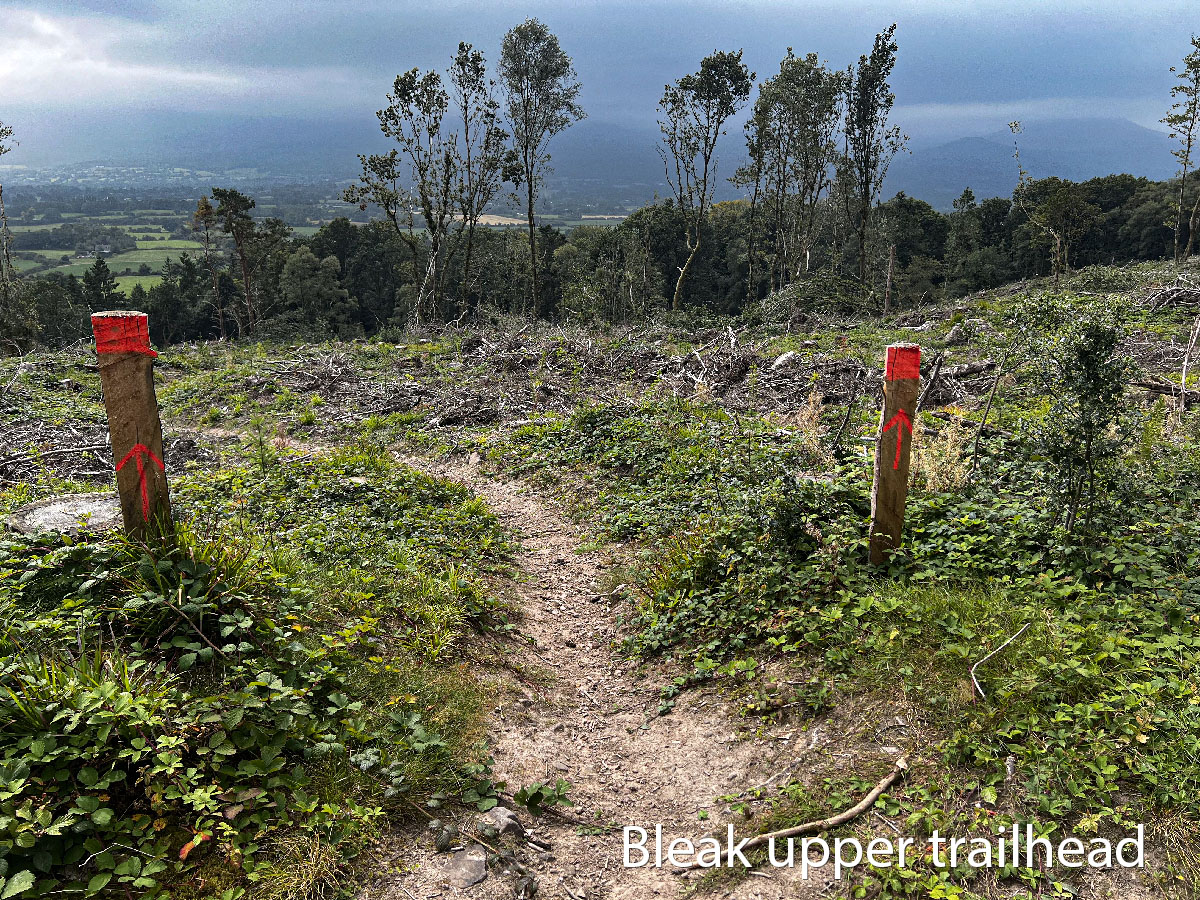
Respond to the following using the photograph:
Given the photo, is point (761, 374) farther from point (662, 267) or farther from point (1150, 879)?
point (662, 267)

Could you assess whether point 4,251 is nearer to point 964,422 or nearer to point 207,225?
point 207,225

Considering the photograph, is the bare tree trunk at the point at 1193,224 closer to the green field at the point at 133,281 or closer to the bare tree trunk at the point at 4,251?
the bare tree trunk at the point at 4,251

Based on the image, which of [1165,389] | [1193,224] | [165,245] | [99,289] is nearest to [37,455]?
[1165,389]

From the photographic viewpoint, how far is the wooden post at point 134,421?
361 centimetres

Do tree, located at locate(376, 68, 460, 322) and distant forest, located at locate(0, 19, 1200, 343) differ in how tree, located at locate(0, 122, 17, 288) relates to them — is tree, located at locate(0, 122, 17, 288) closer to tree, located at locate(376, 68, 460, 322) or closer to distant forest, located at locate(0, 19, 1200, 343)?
distant forest, located at locate(0, 19, 1200, 343)

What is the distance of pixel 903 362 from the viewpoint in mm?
4527

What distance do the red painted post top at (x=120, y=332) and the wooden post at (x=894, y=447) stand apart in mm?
4532

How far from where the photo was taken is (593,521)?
8125 mm

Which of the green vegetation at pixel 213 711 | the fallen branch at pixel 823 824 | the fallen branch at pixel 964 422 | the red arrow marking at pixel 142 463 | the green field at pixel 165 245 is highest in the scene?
the green field at pixel 165 245

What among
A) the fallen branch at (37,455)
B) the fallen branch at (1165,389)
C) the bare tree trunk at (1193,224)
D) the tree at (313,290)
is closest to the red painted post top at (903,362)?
the fallen branch at (1165,389)

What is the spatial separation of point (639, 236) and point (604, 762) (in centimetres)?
4140

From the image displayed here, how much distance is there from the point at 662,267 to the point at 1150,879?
148 feet

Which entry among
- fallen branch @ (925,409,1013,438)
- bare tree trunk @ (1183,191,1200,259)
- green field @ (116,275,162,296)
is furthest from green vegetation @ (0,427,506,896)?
green field @ (116,275,162,296)

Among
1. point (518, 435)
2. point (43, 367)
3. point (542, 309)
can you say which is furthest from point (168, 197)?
point (518, 435)
